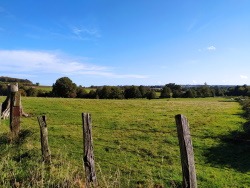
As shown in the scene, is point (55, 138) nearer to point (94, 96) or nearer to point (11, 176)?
point (11, 176)

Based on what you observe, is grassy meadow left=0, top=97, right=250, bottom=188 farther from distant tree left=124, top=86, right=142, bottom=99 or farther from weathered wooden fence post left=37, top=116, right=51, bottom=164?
distant tree left=124, top=86, right=142, bottom=99

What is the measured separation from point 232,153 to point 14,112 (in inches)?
511

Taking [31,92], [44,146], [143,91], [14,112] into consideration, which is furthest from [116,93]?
[44,146]

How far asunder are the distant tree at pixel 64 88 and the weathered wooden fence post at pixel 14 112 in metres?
55.5

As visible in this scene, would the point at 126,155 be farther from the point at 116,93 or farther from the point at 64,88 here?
the point at 116,93

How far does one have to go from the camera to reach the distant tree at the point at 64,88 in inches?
2881

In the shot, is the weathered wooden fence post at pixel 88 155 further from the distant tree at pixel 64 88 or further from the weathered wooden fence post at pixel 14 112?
the distant tree at pixel 64 88

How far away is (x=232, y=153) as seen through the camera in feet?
61.0

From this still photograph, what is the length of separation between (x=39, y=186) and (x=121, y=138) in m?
12.9

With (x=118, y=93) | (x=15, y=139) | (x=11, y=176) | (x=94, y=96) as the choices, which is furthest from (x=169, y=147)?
(x=118, y=93)

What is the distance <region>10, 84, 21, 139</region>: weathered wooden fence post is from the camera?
1481 cm

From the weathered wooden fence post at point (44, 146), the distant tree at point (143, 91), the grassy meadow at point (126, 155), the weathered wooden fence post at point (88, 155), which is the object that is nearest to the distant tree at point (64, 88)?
the distant tree at point (143, 91)

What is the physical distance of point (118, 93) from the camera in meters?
85.3

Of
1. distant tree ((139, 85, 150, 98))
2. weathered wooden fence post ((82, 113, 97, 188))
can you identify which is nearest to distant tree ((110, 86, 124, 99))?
distant tree ((139, 85, 150, 98))
